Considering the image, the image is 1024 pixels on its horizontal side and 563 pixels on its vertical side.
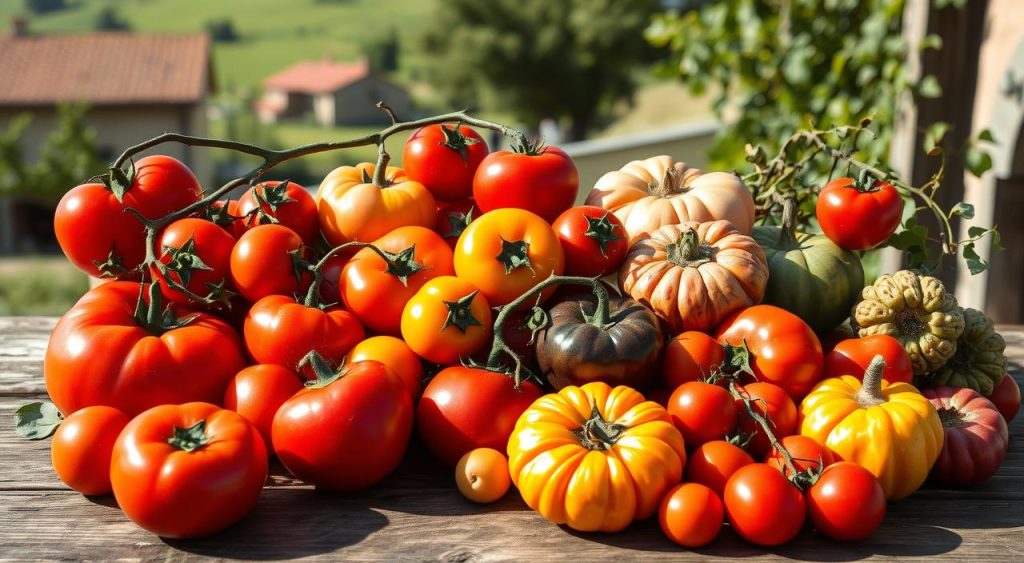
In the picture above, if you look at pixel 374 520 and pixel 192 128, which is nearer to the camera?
pixel 374 520

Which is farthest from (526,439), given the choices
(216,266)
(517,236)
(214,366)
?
(216,266)

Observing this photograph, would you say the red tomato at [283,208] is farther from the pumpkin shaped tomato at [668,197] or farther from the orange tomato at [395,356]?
the pumpkin shaped tomato at [668,197]

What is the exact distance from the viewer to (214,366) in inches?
81.2

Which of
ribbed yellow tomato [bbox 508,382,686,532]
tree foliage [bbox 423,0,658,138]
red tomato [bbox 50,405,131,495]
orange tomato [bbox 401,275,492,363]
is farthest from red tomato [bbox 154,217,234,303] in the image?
tree foliage [bbox 423,0,658,138]

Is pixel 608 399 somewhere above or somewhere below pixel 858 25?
below

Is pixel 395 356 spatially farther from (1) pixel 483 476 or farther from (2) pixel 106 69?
(2) pixel 106 69

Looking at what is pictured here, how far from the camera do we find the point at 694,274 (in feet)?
7.18

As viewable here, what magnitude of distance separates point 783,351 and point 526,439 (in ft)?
2.08

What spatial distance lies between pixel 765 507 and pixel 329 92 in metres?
73.0

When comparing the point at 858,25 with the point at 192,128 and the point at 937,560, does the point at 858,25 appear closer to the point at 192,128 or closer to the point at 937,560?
the point at 937,560

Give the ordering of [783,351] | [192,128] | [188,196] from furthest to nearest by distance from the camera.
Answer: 1. [192,128]
2. [188,196]
3. [783,351]

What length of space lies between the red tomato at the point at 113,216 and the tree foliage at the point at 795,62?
3.51 meters

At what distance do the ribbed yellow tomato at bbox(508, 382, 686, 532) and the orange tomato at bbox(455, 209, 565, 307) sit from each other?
36cm

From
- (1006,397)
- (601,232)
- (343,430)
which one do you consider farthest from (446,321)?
(1006,397)
